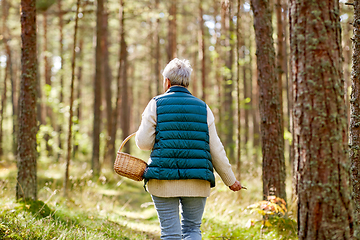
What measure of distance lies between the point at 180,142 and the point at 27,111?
3421 mm

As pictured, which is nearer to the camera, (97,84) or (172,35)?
(97,84)

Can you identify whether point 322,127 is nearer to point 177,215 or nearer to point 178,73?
point 178,73

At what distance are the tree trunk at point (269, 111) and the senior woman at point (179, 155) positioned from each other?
2.25 m

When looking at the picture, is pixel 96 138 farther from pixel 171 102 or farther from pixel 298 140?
pixel 298 140

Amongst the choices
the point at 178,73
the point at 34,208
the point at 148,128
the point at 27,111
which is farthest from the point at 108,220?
the point at 178,73

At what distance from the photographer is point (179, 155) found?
8.86 feet

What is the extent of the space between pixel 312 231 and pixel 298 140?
68 cm

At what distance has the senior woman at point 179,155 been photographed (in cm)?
→ 270

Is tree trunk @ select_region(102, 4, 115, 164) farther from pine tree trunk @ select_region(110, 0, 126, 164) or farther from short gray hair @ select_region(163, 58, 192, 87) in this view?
short gray hair @ select_region(163, 58, 192, 87)

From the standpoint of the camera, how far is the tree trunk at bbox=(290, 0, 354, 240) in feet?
7.32

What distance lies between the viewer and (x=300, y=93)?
232 centimetres

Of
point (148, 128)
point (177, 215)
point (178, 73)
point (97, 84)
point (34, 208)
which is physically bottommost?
point (34, 208)

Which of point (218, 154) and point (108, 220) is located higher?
point (218, 154)

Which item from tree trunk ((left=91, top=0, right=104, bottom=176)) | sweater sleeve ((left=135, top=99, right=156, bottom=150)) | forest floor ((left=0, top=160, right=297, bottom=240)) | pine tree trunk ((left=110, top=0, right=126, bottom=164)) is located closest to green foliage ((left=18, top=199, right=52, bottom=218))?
forest floor ((left=0, top=160, right=297, bottom=240))
